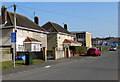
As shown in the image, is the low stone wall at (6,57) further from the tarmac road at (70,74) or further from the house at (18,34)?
the house at (18,34)

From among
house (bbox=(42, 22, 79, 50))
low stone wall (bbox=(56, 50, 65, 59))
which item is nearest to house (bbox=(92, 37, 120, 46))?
house (bbox=(42, 22, 79, 50))

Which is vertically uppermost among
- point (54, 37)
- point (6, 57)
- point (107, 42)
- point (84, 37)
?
point (84, 37)

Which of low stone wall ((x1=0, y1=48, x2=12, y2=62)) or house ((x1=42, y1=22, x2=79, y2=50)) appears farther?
house ((x1=42, y1=22, x2=79, y2=50))

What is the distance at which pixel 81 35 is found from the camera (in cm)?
7412

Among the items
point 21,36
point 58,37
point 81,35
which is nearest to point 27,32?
point 21,36

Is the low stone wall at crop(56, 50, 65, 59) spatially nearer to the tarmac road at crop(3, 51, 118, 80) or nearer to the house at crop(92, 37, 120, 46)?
the tarmac road at crop(3, 51, 118, 80)

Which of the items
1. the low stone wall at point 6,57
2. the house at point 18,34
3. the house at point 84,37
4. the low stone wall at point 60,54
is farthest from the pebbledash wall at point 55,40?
the house at point 84,37

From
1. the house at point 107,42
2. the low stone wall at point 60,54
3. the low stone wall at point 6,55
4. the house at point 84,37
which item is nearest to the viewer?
the low stone wall at point 6,55

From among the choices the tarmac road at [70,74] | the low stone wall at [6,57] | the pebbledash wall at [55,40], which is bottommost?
the tarmac road at [70,74]

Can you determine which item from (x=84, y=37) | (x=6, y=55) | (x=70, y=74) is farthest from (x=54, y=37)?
(x=70, y=74)

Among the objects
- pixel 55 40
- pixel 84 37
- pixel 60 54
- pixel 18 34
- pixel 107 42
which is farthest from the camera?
pixel 107 42

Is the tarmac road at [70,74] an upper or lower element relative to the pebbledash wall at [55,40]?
lower

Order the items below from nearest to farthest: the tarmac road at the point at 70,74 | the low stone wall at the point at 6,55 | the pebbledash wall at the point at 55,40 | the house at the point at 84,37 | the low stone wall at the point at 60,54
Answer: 1. the tarmac road at the point at 70,74
2. the low stone wall at the point at 6,55
3. the low stone wall at the point at 60,54
4. the pebbledash wall at the point at 55,40
5. the house at the point at 84,37

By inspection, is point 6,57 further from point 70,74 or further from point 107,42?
point 107,42
